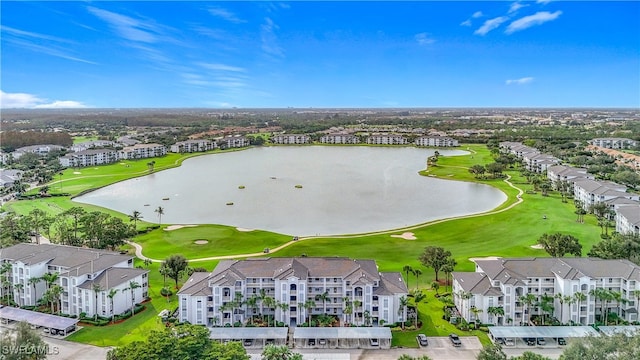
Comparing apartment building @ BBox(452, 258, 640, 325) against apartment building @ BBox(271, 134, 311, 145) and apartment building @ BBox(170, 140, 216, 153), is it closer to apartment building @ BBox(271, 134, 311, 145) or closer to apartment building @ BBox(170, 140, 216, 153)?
apartment building @ BBox(170, 140, 216, 153)

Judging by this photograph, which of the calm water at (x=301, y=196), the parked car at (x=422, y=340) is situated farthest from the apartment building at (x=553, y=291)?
the calm water at (x=301, y=196)

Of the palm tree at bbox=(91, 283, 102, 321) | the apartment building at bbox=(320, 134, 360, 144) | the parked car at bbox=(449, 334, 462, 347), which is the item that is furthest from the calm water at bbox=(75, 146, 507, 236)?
the apartment building at bbox=(320, 134, 360, 144)

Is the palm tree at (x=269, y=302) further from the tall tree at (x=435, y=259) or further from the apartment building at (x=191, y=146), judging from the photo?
the apartment building at (x=191, y=146)

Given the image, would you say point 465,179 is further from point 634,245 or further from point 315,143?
point 315,143

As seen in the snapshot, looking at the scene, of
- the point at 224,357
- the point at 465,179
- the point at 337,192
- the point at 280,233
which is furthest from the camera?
the point at 465,179

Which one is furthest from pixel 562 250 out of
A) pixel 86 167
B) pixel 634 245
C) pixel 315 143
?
pixel 315 143

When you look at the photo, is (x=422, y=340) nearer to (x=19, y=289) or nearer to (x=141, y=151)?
(x=19, y=289)

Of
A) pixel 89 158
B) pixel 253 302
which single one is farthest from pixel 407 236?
pixel 89 158
